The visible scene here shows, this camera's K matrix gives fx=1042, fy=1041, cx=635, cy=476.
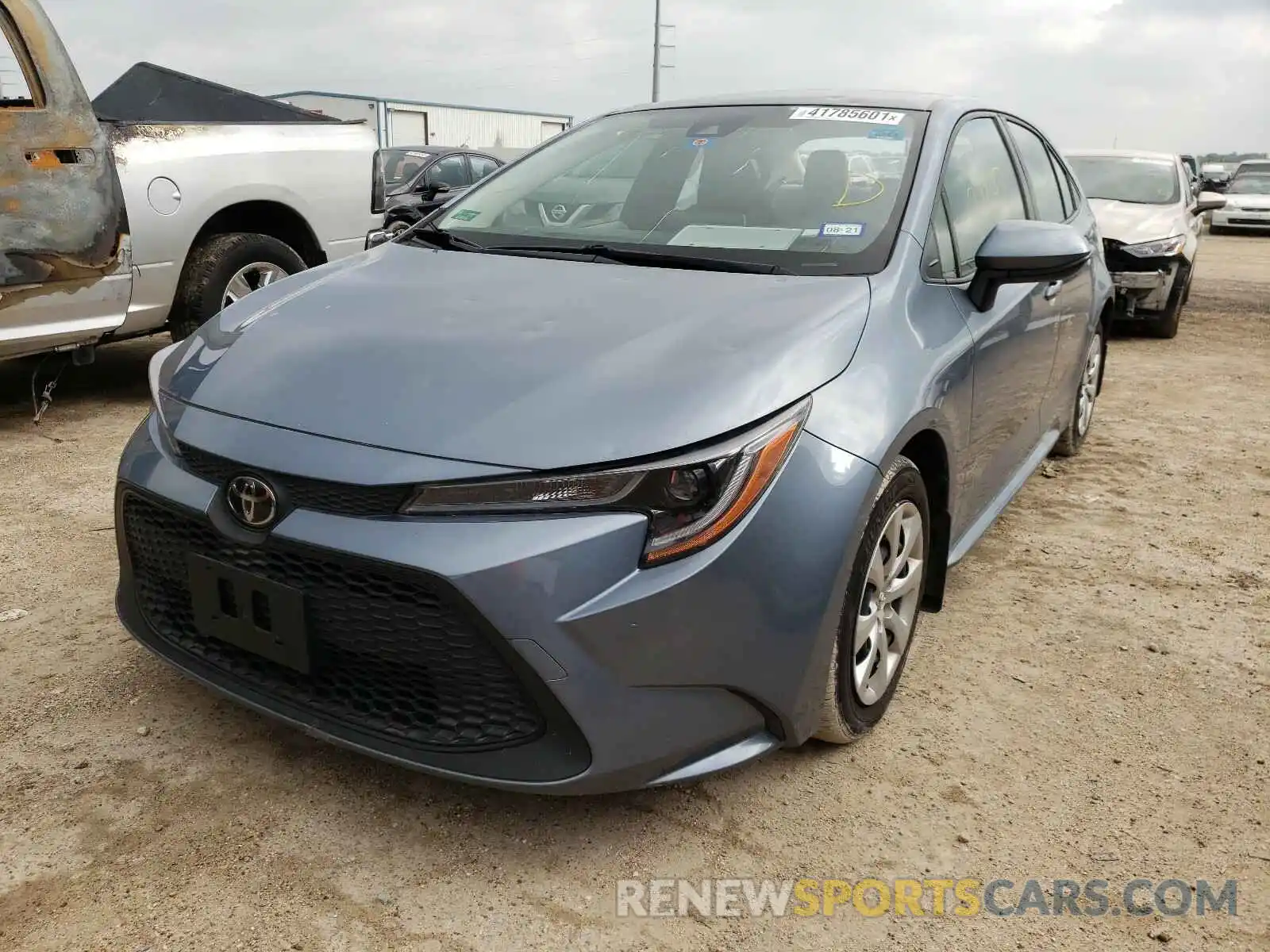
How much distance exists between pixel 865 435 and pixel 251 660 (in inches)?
52.2

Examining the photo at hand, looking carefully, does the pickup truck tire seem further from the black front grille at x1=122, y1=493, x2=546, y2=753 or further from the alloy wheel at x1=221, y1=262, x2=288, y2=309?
the black front grille at x1=122, y1=493, x2=546, y2=753

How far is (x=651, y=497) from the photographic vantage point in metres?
1.82

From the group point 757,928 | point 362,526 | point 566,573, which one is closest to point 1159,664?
point 757,928

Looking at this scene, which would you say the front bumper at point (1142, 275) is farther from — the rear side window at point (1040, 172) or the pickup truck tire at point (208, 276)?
the pickup truck tire at point (208, 276)

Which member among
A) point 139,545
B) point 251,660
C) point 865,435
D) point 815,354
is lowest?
point 251,660

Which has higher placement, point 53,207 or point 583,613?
point 53,207

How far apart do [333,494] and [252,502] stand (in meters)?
0.18

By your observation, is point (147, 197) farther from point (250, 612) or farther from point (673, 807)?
point (673, 807)

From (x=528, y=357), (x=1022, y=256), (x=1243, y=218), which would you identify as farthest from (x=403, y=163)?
(x=1243, y=218)

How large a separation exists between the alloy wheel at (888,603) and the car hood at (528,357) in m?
0.47

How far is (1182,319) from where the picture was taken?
30.4ft

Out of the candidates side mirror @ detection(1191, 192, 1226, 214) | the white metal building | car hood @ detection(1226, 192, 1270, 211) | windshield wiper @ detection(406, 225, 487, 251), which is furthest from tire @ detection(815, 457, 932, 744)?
the white metal building

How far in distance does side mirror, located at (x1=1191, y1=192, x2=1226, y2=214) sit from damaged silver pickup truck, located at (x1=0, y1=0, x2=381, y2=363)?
698 cm

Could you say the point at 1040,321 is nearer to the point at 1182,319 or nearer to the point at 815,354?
the point at 815,354
